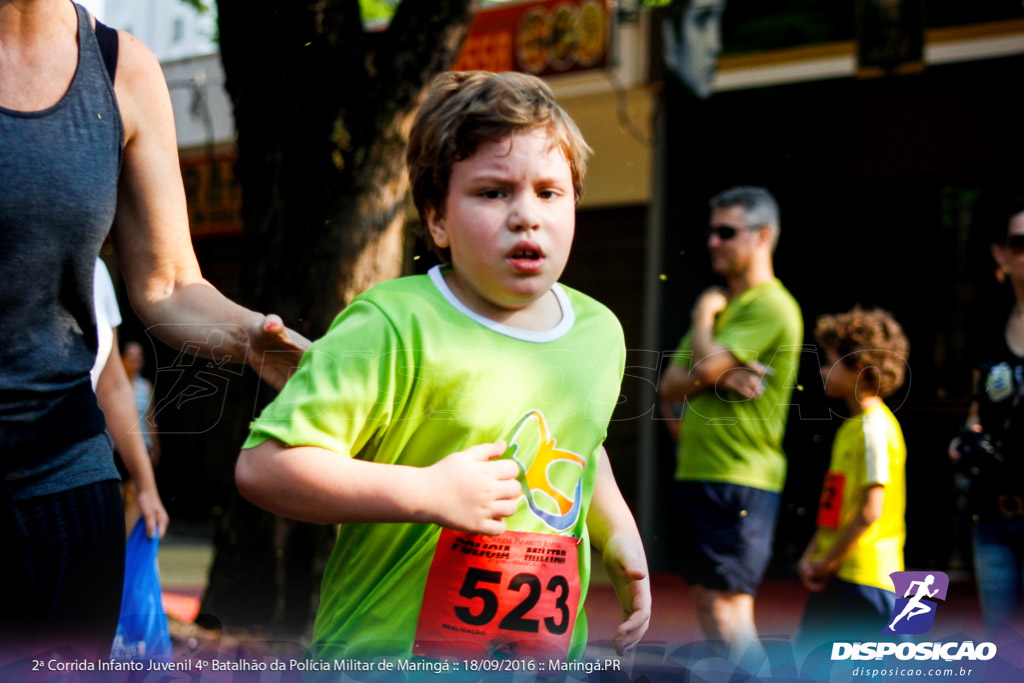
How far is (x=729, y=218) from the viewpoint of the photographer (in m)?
3.58

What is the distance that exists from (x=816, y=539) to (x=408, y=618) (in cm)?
232

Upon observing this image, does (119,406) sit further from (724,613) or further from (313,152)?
(724,613)

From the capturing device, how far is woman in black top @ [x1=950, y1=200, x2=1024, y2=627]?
2928 mm

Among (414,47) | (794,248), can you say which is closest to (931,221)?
(794,248)

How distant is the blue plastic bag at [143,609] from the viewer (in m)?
2.41

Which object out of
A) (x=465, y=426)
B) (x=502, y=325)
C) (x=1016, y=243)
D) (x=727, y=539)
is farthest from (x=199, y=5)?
(x=465, y=426)

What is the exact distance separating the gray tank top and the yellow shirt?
2.36 metres

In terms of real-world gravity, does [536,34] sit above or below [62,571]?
above

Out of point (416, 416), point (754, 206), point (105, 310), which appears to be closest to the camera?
point (416, 416)

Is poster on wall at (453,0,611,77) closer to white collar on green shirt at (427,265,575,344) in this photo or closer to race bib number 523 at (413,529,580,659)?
white collar on green shirt at (427,265,575,344)

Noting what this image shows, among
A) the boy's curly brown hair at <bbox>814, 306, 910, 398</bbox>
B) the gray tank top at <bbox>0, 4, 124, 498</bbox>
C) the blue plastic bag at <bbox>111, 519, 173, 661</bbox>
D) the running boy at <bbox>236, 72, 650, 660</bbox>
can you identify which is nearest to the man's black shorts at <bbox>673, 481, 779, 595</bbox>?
the boy's curly brown hair at <bbox>814, 306, 910, 398</bbox>

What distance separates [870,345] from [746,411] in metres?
0.49

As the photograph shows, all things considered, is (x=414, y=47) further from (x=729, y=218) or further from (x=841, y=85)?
(x=841, y=85)

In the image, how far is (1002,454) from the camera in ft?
9.68
